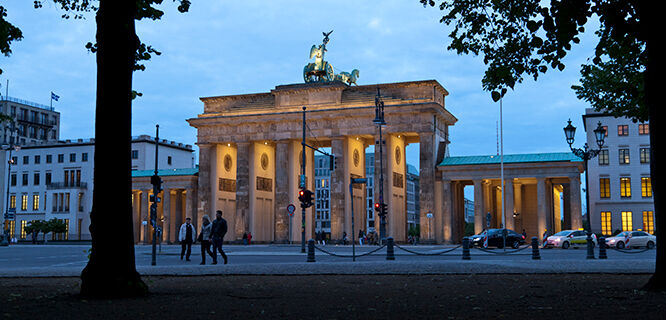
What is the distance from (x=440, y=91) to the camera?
2749 inches

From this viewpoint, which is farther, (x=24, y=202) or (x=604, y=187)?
(x=24, y=202)

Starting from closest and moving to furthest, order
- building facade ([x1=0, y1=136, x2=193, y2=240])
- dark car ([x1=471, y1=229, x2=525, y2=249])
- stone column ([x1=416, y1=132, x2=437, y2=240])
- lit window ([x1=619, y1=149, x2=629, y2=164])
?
dark car ([x1=471, y1=229, x2=525, y2=249])
stone column ([x1=416, y1=132, x2=437, y2=240])
lit window ([x1=619, y1=149, x2=629, y2=164])
building facade ([x1=0, y1=136, x2=193, y2=240])

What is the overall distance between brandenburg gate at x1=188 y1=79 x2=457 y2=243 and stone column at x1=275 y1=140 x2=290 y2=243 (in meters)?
0.10

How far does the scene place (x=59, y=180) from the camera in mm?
99188

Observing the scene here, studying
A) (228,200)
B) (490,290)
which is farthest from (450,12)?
(228,200)

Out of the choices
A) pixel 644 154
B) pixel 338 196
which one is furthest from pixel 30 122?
pixel 644 154

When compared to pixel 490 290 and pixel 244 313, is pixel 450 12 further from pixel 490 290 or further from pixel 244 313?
pixel 244 313

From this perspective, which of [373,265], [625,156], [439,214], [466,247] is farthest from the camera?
[625,156]

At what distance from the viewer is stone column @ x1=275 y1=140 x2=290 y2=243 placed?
70250mm

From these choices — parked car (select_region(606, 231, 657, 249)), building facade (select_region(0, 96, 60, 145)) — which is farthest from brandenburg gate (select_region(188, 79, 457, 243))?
building facade (select_region(0, 96, 60, 145))

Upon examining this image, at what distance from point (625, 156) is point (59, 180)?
73606 millimetres

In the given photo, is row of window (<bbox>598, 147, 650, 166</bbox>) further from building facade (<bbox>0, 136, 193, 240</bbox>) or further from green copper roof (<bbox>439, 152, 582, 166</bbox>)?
building facade (<bbox>0, 136, 193, 240</bbox>)

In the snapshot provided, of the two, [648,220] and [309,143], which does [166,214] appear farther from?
[648,220]

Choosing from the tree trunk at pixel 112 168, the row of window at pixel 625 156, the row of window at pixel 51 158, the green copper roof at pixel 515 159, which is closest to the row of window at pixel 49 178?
the row of window at pixel 51 158
